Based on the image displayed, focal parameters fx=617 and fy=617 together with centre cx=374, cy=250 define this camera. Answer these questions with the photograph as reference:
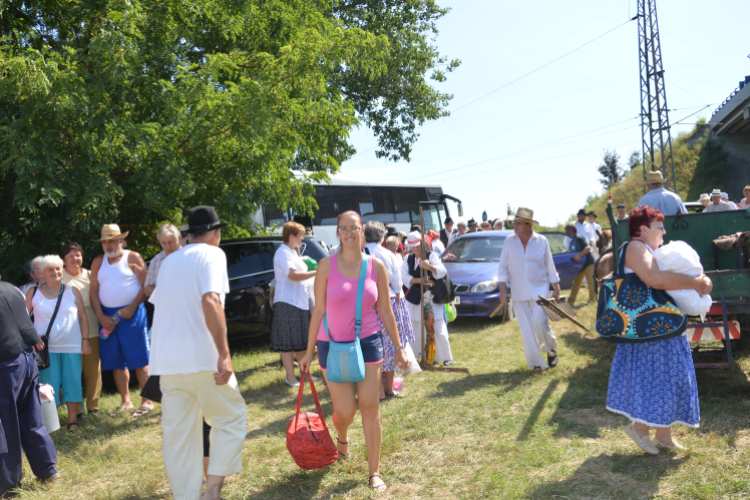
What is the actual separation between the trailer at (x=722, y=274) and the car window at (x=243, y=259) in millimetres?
4925

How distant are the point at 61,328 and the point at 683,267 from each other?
533cm

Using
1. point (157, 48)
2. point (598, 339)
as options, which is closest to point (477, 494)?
point (598, 339)

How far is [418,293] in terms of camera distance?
24.5 ft

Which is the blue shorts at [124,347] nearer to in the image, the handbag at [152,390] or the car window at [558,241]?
the handbag at [152,390]

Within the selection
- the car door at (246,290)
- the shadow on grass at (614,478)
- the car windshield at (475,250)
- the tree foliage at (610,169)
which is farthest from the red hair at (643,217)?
the tree foliage at (610,169)

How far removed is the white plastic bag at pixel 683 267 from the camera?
4.02 meters

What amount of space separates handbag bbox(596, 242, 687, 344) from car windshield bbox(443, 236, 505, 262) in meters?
7.42

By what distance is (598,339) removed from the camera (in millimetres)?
8844

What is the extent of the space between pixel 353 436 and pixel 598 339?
4957 millimetres

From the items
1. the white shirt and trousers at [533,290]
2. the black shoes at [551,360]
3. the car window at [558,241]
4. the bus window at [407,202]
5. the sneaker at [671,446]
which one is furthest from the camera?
the bus window at [407,202]

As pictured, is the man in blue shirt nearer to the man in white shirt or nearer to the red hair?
the red hair

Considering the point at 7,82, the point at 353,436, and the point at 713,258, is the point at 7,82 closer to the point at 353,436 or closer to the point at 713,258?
the point at 353,436

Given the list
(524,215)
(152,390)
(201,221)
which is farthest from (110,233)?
(524,215)

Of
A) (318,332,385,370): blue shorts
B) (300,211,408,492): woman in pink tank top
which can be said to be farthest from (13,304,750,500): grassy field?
(318,332,385,370): blue shorts
